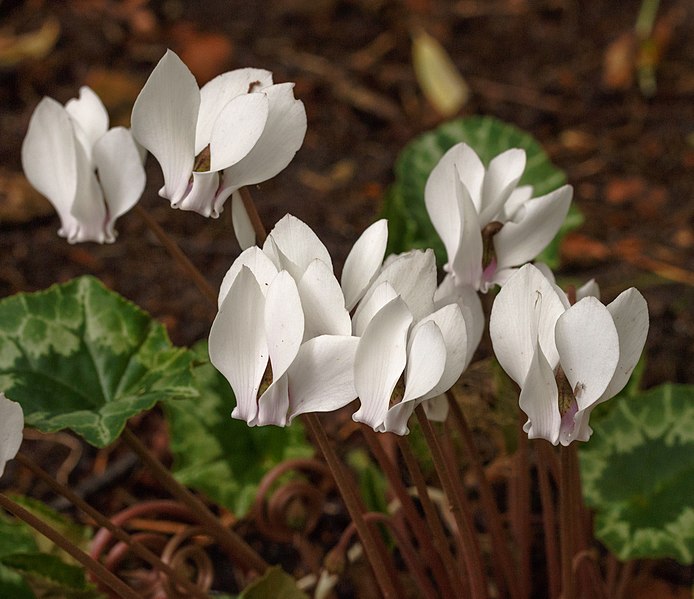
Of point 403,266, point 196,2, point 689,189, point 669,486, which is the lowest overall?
point 689,189

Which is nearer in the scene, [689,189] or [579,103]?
[689,189]

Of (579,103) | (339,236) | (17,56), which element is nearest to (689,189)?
(579,103)

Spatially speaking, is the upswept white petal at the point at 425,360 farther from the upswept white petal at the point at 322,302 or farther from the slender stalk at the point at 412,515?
the slender stalk at the point at 412,515

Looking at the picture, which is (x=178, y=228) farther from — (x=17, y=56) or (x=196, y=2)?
(x=196, y=2)

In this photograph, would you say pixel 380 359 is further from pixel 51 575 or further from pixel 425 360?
pixel 51 575

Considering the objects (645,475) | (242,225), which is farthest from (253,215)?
(645,475)

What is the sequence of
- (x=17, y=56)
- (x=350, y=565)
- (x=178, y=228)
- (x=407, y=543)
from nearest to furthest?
1. (x=407, y=543)
2. (x=350, y=565)
3. (x=178, y=228)
4. (x=17, y=56)

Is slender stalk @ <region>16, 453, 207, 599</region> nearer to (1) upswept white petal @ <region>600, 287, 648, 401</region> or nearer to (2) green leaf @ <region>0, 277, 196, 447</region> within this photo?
(2) green leaf @ <region>0, 277, 196, 447</region>
